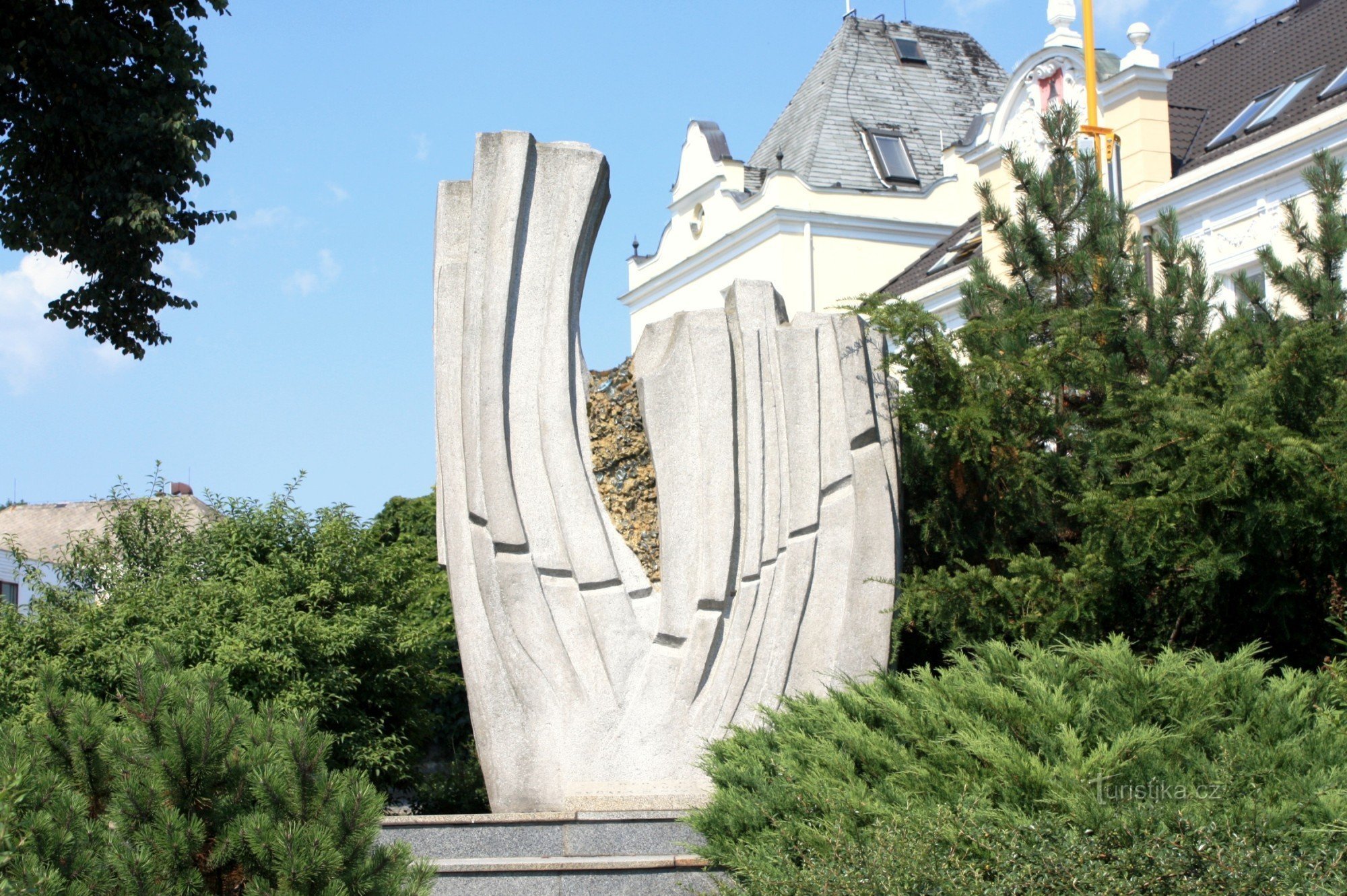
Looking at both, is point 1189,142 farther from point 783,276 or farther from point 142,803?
point 142,803

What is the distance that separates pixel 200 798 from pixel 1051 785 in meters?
2.78

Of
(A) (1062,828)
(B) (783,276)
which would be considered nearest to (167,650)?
(A) (1062,828)

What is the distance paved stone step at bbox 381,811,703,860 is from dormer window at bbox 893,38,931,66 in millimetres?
23128

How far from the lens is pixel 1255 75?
18.2 meters

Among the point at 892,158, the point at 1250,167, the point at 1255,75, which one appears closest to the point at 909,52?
the point at 892,158

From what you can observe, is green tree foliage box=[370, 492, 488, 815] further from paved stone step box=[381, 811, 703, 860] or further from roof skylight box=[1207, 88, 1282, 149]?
roof skylight box=[1207, 88, 1282, 149]

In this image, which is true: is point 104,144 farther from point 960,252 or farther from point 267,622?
point 960,252

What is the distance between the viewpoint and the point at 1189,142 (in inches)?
698

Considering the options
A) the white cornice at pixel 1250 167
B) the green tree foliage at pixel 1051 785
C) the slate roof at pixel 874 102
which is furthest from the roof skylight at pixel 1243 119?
the green tree foliage at pixel 1051 785

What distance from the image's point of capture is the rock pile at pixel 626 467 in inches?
321

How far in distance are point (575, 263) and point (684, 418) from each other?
1039 mm

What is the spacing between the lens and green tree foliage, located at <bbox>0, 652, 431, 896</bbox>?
413 centimetres

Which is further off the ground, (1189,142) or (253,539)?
(1189,142)

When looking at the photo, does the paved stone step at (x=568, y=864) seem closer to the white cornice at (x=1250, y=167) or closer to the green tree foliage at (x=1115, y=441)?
the green tree foliage at (x=1115, y=441)
